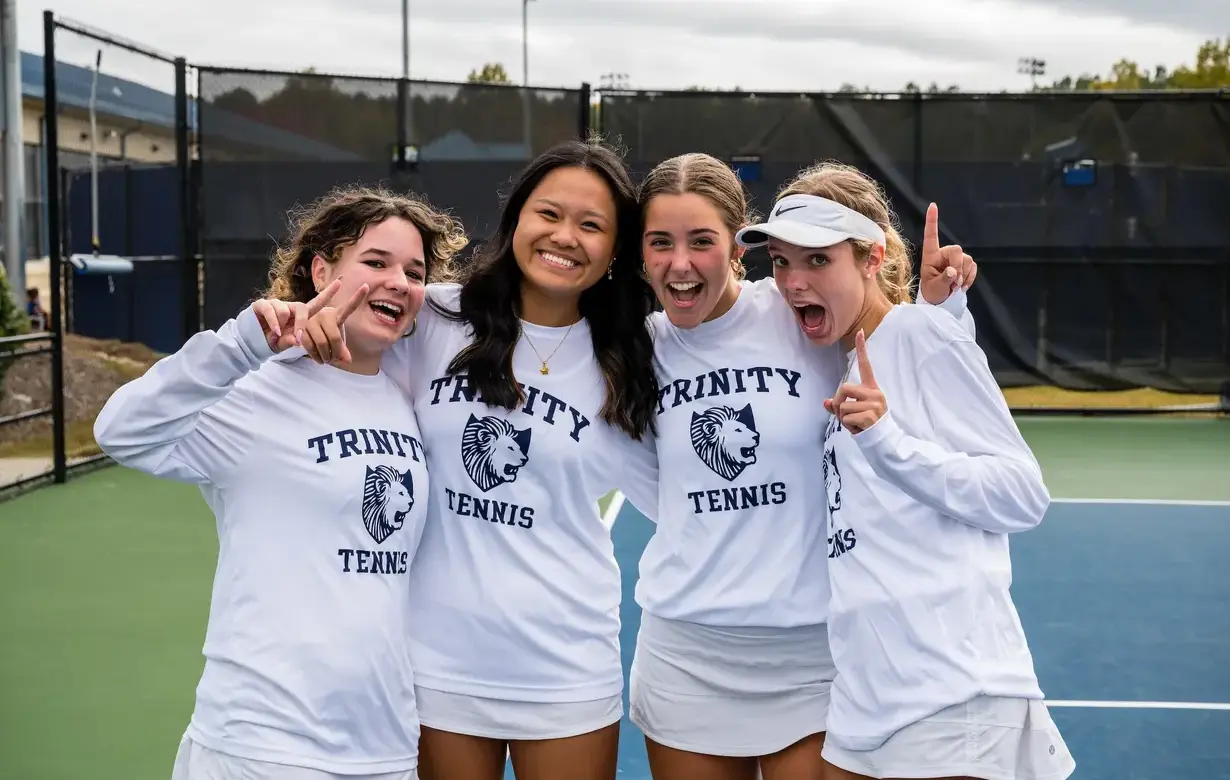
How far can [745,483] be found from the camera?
2.79 m

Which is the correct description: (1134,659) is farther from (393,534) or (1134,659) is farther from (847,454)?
(393,534)

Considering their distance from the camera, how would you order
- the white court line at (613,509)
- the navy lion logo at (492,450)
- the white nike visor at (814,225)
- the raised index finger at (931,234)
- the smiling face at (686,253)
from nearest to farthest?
the white nike visor at (814,225)
the navy lion logo at (492,450)
the smiling face at (686,253)
the raised index finger at (931,234)
the white court line at (613,509)

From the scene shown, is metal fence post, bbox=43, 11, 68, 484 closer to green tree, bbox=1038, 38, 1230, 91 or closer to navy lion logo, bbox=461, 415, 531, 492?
navy lion logo, bbox=461, 415, 531, 492

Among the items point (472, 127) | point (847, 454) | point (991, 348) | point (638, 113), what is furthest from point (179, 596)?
point (991, 348)

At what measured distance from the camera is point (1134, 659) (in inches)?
214

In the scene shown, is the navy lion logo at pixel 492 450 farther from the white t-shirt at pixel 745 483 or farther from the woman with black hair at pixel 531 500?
the white t-shirt at pixel 745 483

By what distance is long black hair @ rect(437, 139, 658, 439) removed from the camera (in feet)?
9.30

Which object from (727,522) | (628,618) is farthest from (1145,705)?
(727,522)

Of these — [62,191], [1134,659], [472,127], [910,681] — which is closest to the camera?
[910,681]

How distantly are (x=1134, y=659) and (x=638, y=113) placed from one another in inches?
303

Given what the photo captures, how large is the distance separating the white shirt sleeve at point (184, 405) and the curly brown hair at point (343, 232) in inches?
16.3

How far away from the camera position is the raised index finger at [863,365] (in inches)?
95.7

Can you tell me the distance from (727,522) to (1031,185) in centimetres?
1002

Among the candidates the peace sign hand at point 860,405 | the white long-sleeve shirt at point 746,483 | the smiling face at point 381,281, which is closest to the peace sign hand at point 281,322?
the smiling face at point 381,281
